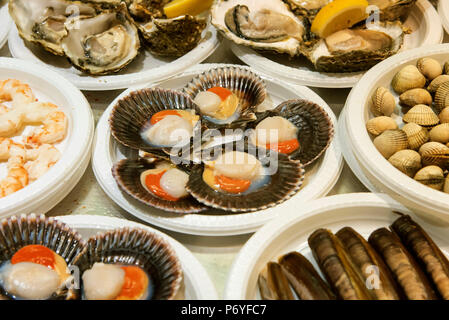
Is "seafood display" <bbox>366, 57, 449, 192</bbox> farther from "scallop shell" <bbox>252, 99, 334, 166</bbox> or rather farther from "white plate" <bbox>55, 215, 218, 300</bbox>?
"white plate" <bbox>55, 215, 218, 300</bbox>

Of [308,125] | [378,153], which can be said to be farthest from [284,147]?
[378,153]

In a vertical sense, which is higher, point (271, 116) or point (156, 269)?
point (271, 116)

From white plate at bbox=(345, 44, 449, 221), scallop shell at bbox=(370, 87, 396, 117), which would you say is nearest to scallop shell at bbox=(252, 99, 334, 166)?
white plate at bbox=(345, 44, 449, 221)

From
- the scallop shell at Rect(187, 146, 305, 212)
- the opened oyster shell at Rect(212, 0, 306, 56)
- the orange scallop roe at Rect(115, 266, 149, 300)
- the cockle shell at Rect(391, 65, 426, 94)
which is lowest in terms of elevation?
the orange scallop roe at Rect(115, 266, 149, 300)

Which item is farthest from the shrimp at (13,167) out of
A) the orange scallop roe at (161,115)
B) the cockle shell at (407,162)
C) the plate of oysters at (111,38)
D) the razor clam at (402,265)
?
the cockle shell at (407,162)

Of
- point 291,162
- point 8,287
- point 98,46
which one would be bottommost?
point 8,287

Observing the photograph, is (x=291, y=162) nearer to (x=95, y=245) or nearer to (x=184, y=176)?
(x=184, y=176)
